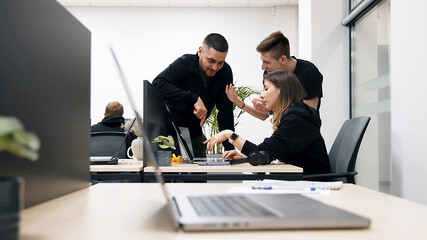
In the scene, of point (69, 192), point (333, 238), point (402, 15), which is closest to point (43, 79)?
point (69, 192)

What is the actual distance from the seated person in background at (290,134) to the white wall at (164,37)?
3.51 m

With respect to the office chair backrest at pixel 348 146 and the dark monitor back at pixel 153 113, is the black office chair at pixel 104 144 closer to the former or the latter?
the dark monitor back at pixel 153 113

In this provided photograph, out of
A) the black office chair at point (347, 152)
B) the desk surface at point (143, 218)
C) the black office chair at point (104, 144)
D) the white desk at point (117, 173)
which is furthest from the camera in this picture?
the black office chair at point (104, 144)

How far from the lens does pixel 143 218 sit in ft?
2.16

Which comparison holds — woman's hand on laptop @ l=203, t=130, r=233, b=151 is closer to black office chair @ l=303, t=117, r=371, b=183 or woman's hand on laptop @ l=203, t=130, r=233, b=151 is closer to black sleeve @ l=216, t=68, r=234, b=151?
black office chair @ l=303, t=117, r=371, b=183

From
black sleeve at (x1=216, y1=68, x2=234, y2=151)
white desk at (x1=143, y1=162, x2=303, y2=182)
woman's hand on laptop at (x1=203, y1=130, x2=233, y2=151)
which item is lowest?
white desk at (x1=143, y1=162, x2=303, y2=182)

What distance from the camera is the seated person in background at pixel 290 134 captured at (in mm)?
2273

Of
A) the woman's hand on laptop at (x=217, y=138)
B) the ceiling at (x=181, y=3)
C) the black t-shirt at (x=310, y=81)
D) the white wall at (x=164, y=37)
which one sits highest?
the ceiling at (x=181, y=3)

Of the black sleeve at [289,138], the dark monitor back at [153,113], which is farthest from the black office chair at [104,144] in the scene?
the black sleeve at [289,138]

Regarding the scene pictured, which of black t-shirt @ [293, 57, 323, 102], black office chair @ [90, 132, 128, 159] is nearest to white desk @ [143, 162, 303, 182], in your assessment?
black office chair @ [90, 132, 128, 159]

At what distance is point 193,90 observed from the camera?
9.46 feet

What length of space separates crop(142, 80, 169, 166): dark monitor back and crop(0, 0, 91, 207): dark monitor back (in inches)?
36.8

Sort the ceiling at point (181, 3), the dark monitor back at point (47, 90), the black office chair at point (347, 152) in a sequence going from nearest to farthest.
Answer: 1. the dark monitor back at point (47, 90)
2. the black office chair at point (347, 152)
3. the ceiling at point (181, 3)

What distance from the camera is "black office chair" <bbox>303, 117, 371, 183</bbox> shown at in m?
2.10
